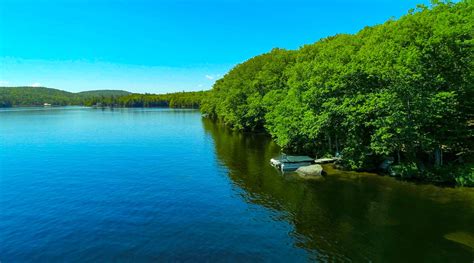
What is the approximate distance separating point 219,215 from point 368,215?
1219 cm

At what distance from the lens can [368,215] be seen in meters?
23.6

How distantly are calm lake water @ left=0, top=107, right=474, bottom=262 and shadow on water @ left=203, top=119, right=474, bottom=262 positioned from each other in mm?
80

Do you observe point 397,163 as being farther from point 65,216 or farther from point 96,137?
point 96,137

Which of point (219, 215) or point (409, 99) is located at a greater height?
point (409, 99)

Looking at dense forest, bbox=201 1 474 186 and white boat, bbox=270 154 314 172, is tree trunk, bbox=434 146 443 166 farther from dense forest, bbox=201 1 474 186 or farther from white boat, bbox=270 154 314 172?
white boat, bbox=270 154 314 172

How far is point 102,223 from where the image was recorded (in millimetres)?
22625

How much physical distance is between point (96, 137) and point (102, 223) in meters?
52.6

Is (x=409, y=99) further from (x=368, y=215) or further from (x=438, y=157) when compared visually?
(x=368, y=215)

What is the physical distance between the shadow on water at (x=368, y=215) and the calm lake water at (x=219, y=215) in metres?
0.08

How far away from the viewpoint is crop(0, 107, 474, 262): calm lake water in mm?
18297

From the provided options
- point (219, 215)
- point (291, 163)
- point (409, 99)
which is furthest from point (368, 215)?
point (291, 163)

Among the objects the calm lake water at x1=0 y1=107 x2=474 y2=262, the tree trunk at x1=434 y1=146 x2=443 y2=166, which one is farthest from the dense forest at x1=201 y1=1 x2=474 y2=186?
the calm lake water at x1=0 y1=107 x2=474 y2=262

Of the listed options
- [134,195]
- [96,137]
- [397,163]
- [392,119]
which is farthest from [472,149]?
[96,137]

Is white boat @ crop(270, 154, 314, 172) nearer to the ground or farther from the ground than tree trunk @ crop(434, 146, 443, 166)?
nearer to the ground
